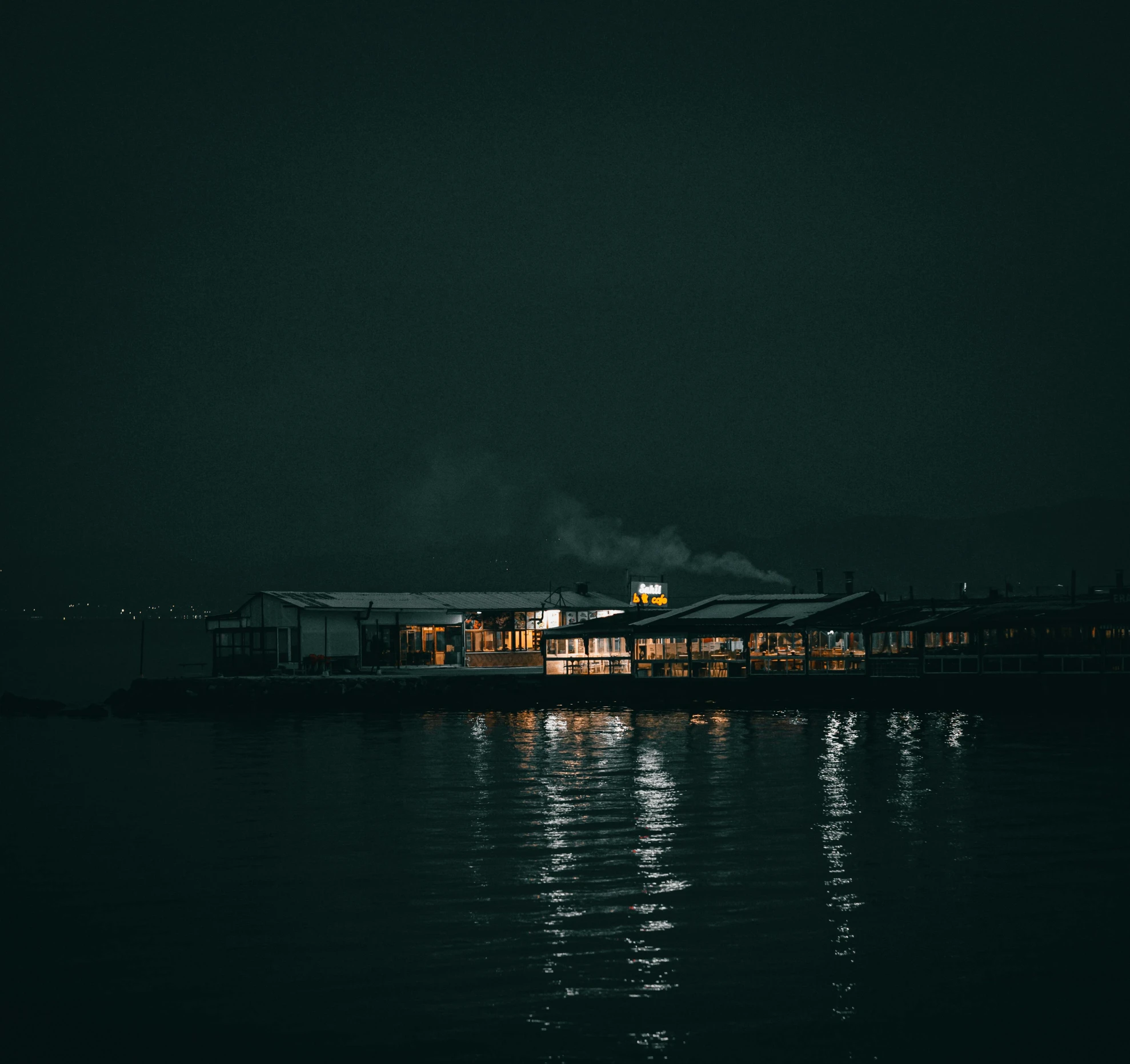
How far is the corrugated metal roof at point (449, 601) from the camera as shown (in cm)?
9788

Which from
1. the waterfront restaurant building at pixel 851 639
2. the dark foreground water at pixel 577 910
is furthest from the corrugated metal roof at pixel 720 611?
the dark foreground water at pixel 577 910

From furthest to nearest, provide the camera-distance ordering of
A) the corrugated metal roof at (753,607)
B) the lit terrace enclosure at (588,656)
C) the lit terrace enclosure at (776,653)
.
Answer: the lit terrace enclosure at (588,656) → the corrugated metal roof at (753,607) → the lit terrace enclosure at (776,653)

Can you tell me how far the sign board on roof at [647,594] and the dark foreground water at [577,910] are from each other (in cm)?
6012

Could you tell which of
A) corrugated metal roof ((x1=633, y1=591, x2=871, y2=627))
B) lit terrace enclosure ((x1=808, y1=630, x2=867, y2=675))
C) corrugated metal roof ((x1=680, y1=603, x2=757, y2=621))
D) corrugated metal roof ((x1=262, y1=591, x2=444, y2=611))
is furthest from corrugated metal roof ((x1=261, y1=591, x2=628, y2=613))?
lit terrace enclosure ((x1=808, y1=630, x2=867, y2=675))

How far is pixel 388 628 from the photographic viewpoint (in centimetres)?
10112

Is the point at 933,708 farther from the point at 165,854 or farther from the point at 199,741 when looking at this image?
the point at 165,854

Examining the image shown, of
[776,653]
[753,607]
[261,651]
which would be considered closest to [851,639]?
[776,653]

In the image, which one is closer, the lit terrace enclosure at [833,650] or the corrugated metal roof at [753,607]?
the lit terrace enclosure at [833,650]

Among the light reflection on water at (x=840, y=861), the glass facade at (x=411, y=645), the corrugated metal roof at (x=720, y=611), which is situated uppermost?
the corrugated metal roof at (x=720, y=611)

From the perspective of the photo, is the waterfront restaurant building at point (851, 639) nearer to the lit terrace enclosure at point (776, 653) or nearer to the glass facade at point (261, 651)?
the lit terrace enclosure at point (776, 653)

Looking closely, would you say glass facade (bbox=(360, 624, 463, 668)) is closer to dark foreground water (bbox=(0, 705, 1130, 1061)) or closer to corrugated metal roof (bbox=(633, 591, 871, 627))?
corrugated metal roof (bbox=(633, 591, 871, 627))

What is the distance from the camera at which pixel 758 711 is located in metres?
82.5

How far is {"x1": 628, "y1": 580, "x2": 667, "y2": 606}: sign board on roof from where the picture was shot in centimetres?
11500

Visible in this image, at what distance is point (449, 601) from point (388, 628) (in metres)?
6.46
